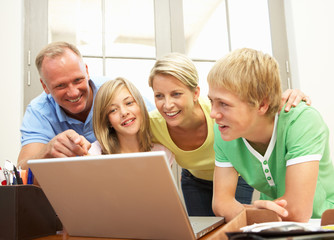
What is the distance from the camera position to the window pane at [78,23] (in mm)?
2176

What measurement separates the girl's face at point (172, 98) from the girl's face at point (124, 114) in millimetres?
112

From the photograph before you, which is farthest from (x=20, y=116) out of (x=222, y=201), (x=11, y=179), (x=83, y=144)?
(x=222, y=201)

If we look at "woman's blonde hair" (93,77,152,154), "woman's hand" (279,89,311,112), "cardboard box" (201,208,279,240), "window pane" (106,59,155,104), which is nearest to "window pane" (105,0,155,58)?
"window pane" (106,59,155,104)

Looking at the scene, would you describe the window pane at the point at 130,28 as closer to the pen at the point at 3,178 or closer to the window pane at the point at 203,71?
the window pane at the point at 203,71

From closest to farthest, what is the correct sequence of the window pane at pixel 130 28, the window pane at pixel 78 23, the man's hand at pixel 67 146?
the man's hand at pixel 67 146, the window pane at pixel 78 23, the window pane at pixel 130 28

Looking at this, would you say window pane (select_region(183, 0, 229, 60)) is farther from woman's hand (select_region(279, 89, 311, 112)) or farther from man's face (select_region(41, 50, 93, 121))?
woman's hand (select_region(279, 89, 311, 112))

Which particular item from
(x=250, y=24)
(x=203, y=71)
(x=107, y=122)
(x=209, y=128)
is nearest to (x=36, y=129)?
(x=107, y=122)

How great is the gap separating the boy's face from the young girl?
1.58 feet

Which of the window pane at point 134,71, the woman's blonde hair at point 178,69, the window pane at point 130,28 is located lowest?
the woman's blonde hair at point 178,69

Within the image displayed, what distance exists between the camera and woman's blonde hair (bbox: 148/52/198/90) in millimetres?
1301

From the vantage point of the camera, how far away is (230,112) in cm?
94

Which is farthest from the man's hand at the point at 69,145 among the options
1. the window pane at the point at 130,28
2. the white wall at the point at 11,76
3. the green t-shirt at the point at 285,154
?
the window pane at the point at 130,28

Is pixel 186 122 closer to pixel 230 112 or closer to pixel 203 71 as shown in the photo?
pixel 230 112

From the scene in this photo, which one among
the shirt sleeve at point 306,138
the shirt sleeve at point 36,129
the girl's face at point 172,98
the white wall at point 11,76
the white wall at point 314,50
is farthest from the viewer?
the white wall at point 314,50
